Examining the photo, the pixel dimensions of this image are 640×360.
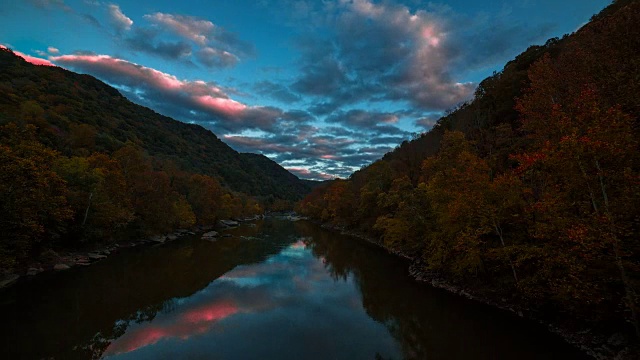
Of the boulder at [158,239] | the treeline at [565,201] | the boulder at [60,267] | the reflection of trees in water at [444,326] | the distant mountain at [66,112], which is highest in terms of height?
the distant mountain at [66,112]

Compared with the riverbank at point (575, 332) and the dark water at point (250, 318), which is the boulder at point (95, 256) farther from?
the riverbank at point (575, 332)

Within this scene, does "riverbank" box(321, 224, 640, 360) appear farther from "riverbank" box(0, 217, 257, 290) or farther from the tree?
"riverbank" box(0, 217, 257, 290)

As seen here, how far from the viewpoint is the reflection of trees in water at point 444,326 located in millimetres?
16391

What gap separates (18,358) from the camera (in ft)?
49.3

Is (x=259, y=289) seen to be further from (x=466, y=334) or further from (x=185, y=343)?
(x=466, y=334)

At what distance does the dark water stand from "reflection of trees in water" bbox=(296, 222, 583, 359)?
0.24 ft

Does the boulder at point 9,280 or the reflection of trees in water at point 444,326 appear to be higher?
the reflection of trees in water at point 444,326

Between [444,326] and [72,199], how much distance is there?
42.5 meters

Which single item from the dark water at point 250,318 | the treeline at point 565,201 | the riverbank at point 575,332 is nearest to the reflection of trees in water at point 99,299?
the dark water at point 250,318

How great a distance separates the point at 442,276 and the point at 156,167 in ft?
300

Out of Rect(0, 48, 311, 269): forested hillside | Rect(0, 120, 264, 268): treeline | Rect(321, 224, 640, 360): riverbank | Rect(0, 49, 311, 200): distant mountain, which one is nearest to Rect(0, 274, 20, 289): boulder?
Rect(0, 120, 264, 268): treeline

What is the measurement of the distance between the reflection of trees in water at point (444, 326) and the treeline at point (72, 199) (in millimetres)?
28490

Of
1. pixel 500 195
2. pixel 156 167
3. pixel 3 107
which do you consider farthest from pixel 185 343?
pixel 156 167

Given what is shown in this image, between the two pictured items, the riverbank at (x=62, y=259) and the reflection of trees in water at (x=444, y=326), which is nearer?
the reflection of trees in water at (x=444, y=326)
